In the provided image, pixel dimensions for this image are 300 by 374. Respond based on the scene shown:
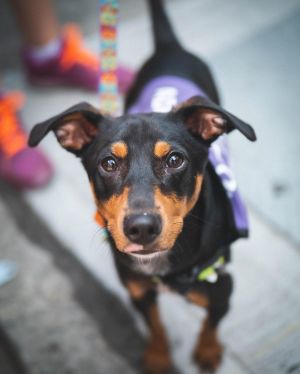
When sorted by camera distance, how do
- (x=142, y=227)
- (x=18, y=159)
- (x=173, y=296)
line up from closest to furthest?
(x=142, y=227)
(x=173, y=296)
(x=18, y=159)

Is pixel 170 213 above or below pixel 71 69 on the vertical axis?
above

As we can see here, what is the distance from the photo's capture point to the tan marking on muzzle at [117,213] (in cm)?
166

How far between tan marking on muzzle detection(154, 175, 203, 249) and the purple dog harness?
32 centimetres

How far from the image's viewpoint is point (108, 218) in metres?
1.84

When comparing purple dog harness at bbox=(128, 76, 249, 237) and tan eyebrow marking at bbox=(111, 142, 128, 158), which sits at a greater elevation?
tan eyebrow marking at bbox=(111, 142, 128, 158)

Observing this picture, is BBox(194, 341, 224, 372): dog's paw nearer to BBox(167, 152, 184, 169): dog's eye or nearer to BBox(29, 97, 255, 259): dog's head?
BBox(29, 97, 255, 259): dog's head

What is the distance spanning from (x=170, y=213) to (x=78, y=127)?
26.8 inches

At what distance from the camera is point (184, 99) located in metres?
2.36

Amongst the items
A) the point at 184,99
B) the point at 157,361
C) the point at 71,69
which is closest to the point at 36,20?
the point at 71,69

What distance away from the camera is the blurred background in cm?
247

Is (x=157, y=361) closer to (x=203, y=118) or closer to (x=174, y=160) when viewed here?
(x=174, y=160)

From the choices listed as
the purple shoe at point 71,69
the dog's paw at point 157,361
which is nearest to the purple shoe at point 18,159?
the purple shoe at point 71,69

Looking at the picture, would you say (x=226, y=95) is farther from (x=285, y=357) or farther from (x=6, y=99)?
(x=285, y=357)

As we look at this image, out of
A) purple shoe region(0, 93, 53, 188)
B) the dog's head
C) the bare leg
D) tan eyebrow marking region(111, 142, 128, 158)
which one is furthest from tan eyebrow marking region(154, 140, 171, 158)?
the bare leg
